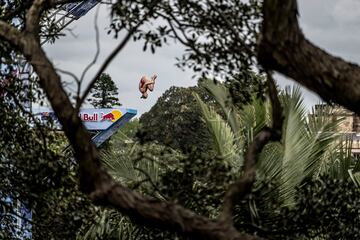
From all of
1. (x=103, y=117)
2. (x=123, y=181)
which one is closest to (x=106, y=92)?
(x=103, y=117)

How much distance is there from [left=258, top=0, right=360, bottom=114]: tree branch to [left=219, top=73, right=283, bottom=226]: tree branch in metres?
0.60

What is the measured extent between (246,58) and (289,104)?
273cm

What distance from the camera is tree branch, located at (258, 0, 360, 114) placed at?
387 cm

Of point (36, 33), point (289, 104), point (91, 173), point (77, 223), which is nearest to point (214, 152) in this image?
point (289, 104)

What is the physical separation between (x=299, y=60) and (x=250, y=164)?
715 millimetres

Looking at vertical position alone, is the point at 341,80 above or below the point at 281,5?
below

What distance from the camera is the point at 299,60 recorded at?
3900 mm

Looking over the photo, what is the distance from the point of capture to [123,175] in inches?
365

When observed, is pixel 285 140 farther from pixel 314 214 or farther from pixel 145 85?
pixel 145 85

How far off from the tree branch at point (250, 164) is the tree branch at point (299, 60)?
0.60m

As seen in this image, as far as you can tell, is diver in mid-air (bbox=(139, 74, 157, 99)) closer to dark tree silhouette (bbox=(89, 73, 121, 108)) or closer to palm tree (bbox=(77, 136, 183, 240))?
dark tree silhouette (bbox=(89, 73, 121, 108))

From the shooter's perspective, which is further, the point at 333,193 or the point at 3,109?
the point at 3,109

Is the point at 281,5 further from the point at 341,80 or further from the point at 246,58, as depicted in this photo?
the point at 246,58

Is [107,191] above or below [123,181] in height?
below
